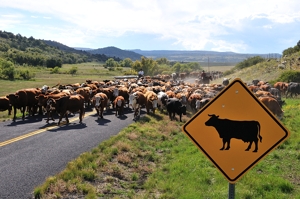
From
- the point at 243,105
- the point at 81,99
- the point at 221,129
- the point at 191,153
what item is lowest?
the point at 191,153

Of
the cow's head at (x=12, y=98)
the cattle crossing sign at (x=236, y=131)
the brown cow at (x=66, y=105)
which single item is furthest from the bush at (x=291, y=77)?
the cattle crossing sign at (x=236, y=131)

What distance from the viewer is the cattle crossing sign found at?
384cm

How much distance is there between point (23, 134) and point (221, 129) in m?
12.6

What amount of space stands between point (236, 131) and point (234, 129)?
37 millimetres

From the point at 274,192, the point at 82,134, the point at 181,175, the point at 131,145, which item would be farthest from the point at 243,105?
the point at 82,134

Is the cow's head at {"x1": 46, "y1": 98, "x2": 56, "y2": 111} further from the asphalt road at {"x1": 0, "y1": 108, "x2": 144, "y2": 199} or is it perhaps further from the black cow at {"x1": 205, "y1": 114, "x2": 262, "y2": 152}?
the black cow at {"x1": 205, "y1": 114, "x2": 262, "y2": 152}

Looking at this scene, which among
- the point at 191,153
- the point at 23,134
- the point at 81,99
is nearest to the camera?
the point at 191,153

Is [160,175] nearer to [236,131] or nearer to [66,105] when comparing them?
[236,131]

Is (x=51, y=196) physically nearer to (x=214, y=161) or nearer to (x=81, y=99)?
(x=214, y=161)

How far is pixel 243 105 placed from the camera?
12.9 ft

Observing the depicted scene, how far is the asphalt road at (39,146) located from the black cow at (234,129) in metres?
5.54

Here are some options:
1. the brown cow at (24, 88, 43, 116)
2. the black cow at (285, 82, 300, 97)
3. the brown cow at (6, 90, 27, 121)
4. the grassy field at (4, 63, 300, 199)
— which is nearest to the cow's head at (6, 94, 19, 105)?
the brown cow at (6, 90, 27, 121)

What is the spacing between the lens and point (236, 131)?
399 centimetres

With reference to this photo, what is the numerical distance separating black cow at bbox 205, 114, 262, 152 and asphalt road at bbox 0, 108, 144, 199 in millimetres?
5541
